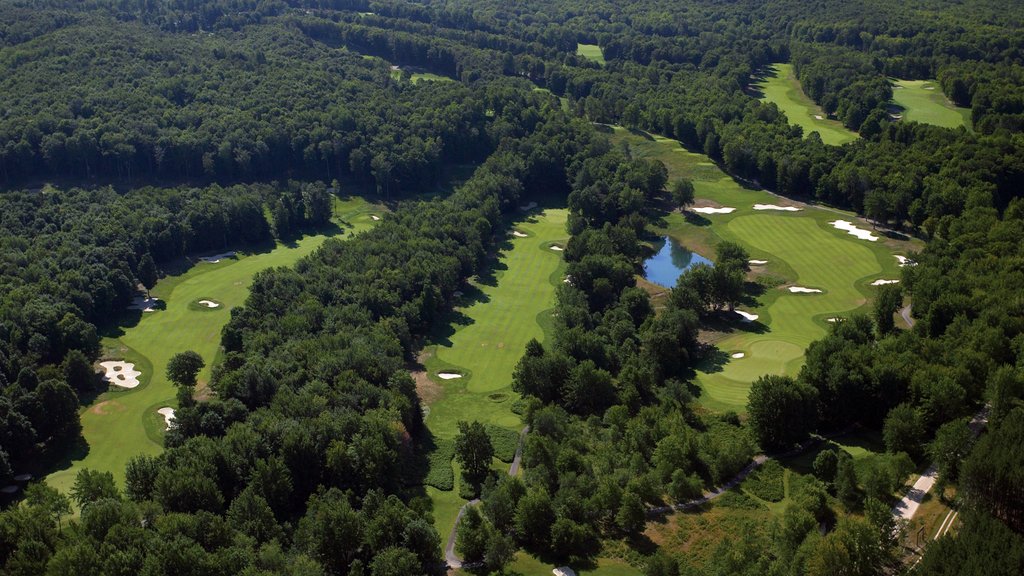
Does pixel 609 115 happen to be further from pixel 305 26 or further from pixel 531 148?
pixel 305 26

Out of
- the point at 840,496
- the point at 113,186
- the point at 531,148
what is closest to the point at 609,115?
the point at 531,148

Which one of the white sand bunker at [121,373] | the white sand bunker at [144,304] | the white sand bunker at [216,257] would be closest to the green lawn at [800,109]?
the white sand bunker at [216,257]

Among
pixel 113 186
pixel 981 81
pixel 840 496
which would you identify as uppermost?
pixel 981 81

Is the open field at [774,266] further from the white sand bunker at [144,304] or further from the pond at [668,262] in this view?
the white sand bunker at [144,304]

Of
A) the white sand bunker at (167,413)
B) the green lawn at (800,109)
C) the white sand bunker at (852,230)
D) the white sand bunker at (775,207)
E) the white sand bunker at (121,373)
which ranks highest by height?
the green lawn at (800,109)

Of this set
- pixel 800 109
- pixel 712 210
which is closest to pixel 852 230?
pixel 712 210

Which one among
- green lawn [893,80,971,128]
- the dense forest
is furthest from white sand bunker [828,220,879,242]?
green lawn [893,80,971,128]

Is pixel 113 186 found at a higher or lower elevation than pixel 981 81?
lower
